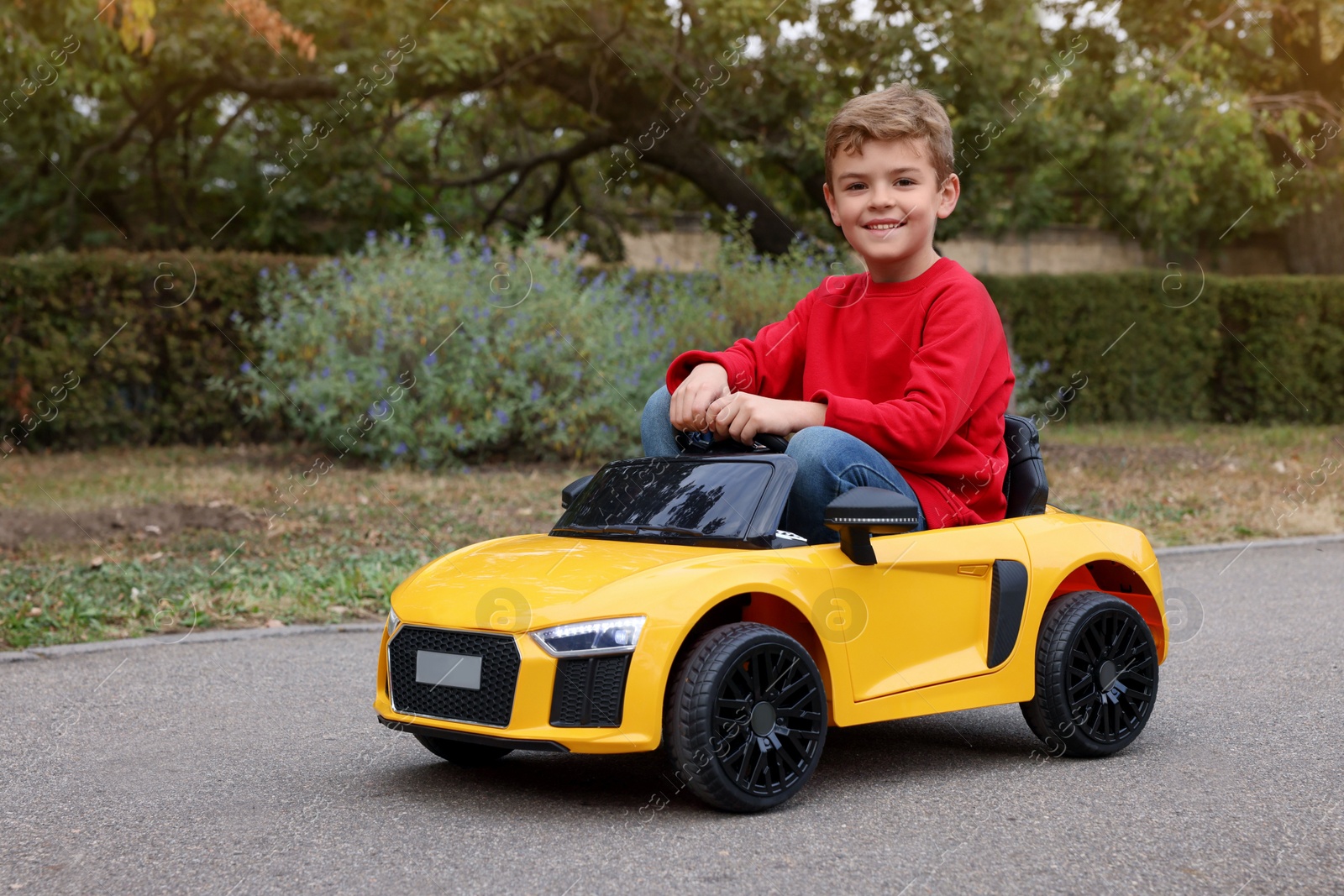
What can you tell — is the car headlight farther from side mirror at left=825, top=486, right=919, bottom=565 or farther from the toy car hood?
side mirror at left=825, top=486, right=919, bottom=565

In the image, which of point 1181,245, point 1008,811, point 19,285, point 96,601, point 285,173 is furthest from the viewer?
point 1181,245

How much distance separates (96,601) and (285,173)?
1291cm

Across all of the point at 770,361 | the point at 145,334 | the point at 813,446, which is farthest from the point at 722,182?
the point at 813,446

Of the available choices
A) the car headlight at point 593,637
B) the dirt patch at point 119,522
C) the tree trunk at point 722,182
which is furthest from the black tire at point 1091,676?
the tree trunk at point 722,182

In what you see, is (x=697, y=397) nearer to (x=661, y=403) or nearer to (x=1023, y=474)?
(x=661, y=403)

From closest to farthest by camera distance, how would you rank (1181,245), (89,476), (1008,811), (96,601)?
(1008,811) < (96,601) < (89,476) < (1181,245)

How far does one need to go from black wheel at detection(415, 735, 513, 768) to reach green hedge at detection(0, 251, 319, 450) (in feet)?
36.4

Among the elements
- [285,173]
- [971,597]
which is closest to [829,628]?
[971,597]

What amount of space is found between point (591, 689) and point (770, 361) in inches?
62.0

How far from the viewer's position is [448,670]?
3814mm

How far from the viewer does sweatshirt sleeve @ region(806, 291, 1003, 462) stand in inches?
163

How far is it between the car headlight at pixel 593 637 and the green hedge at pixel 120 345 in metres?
11.9

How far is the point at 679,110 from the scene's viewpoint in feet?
54.9

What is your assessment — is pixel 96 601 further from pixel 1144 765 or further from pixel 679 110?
pixel 679 110
